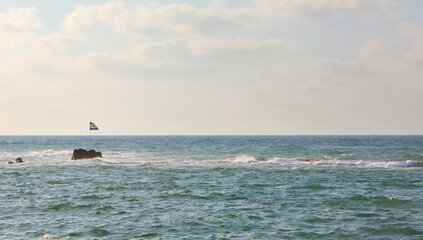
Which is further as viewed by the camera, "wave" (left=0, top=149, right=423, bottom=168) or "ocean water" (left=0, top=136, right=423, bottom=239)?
"wave" (left=0, top=149, right=423, bottom=168)

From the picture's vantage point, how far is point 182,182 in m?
29.8

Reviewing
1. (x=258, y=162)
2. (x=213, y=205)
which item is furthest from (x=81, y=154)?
(x=213, y=205)

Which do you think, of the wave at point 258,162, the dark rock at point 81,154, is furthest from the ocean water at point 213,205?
the dark rock at point 81,154

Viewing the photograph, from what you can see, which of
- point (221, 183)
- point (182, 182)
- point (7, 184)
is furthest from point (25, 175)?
point (221, 183)

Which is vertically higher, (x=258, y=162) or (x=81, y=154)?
(x=81, y=154)

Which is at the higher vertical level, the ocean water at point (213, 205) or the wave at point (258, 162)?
the wave at point (258, 162)

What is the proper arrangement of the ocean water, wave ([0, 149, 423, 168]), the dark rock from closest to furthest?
the ocean water < wave ([0, 149, 423, 168]) < the dark rock

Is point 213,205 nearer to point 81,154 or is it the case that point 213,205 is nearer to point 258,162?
point 258,162

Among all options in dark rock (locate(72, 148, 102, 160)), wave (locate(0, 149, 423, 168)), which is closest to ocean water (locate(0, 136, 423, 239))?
wave (locate(0, 149, 423, 168))

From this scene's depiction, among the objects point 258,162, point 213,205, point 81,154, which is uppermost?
point 81,154

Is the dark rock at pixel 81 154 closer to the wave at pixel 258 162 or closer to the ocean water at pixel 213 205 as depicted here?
the wave at pixel 258 162

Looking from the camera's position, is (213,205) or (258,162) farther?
(258,162)

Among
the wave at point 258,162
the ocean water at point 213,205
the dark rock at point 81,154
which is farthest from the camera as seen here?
the dark rock at point 81,154

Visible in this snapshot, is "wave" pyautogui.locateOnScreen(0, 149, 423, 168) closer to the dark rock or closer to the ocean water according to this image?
the dark rock
